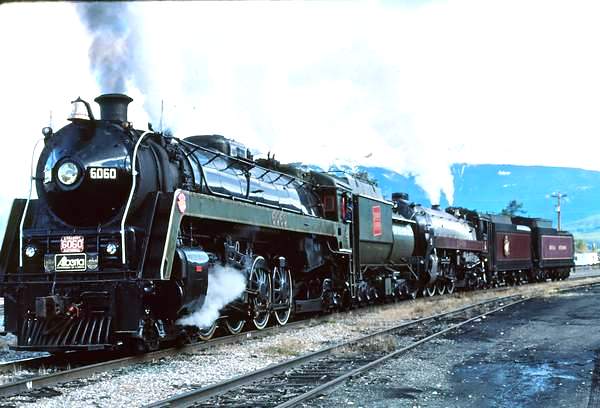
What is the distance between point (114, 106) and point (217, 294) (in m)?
3.16

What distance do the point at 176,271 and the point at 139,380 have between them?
172cm

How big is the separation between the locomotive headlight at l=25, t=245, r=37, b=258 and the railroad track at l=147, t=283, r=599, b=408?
3.67 metres

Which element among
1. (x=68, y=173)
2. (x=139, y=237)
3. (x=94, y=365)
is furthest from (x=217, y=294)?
(x=68, y=173)

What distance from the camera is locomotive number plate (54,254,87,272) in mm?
8523

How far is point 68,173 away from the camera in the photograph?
8.77m

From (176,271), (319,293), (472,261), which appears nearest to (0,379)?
(176,271)

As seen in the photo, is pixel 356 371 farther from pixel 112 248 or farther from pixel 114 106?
pixel 114 106

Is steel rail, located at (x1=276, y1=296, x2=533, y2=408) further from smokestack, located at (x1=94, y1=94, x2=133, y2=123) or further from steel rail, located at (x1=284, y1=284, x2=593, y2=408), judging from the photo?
smokestack, located at (x1=94, y1=94, x2=133, y2=123)

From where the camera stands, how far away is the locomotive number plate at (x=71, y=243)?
862 cm

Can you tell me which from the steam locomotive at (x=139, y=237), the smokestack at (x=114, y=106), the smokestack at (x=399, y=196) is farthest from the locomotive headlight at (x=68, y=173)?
the smokestack at (x=399, y=196)

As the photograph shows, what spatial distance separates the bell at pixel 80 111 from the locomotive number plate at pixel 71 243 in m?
1.62

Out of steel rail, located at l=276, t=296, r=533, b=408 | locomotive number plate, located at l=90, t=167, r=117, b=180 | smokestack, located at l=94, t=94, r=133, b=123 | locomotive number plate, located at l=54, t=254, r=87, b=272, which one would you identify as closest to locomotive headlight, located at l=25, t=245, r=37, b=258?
locomotive number plate, located at l=54, t=254, r=87, b=272

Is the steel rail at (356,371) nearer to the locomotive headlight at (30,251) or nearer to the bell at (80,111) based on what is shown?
the locomotive headlight at (30,251)

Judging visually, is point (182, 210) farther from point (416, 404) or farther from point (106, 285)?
point (416, 404)
